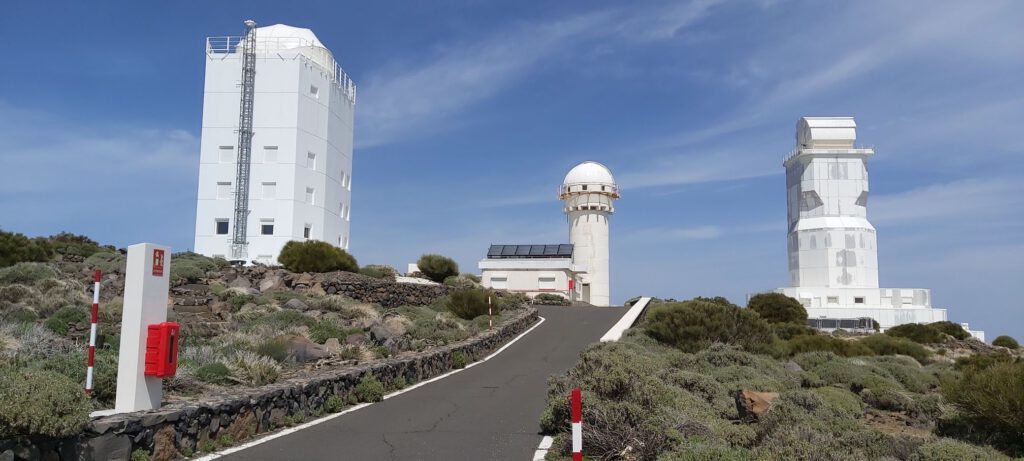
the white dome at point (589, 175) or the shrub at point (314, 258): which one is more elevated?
the white dome at point (589, 175)

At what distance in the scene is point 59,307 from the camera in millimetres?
16438

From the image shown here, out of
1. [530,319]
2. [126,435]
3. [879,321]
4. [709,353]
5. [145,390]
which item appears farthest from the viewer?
[879,321]

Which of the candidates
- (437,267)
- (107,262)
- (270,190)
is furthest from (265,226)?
(107,262)

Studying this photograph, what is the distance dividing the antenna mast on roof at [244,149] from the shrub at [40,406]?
35352mm

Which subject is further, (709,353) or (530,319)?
(530,319)

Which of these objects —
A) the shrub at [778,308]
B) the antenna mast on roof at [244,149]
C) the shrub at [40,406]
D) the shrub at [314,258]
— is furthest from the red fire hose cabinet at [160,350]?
the shrub at [778,308]

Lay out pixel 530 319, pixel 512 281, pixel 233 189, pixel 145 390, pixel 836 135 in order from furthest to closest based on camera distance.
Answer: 1. pixel 836 135
2. pixel 512 281
3. pixel 233 189
4. pixel 530 319
5. pixel 145 390

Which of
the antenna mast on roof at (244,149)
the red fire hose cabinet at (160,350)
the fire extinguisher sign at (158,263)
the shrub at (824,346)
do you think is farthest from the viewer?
the antenna mast on roof at (244,149)

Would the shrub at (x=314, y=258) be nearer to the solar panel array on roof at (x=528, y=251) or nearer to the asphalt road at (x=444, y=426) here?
the solar panel array on roof at (x=528, y=251)

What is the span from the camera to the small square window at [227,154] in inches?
1656

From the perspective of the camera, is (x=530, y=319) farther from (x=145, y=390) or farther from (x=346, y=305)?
(x=145, y=390)

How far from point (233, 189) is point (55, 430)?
37.9 metres

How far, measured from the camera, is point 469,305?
27016 millimetres

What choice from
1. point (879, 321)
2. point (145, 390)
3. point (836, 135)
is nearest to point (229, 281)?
point (145, 390)
